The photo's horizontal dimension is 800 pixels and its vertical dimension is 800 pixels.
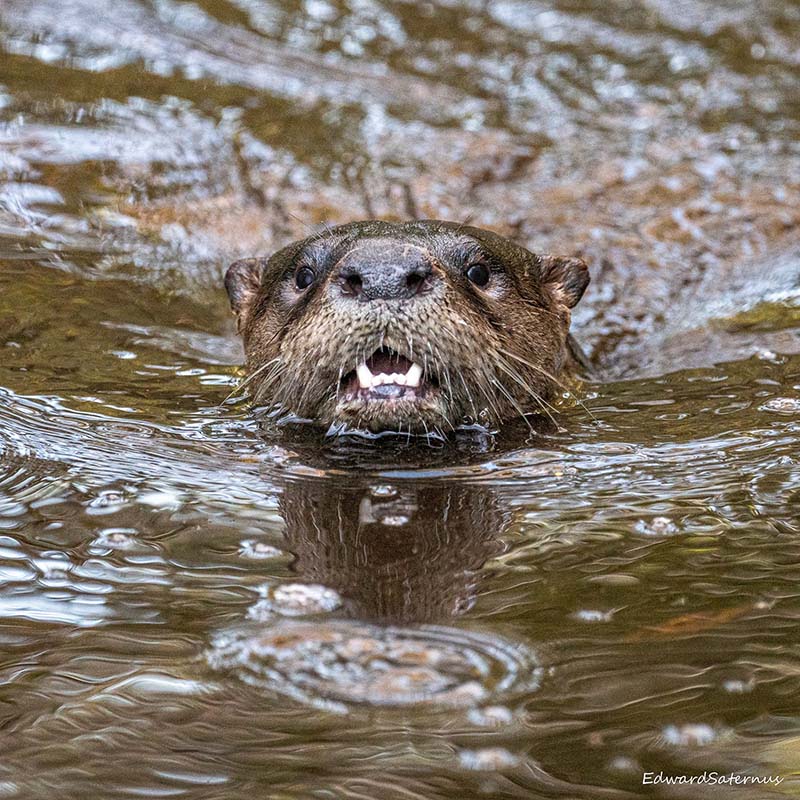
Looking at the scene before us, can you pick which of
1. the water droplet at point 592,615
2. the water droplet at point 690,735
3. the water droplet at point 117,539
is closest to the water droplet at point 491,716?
the water droplet at point 690,735

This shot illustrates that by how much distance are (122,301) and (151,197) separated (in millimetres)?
Answer: 1060

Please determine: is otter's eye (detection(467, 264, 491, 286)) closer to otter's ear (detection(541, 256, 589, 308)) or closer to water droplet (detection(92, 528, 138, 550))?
otter's ear (detection(541, 256, 589, 308))

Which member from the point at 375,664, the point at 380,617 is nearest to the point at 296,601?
the point at 380,617

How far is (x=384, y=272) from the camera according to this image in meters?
3.67

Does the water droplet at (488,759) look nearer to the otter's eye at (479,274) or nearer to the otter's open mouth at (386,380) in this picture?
the otter's open mouth at (386,380)

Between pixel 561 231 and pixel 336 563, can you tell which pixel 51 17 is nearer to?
pixel 561 231

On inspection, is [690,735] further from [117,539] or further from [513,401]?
[513,401]

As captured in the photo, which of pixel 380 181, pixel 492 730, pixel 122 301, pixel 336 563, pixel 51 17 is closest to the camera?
pixel 492 730

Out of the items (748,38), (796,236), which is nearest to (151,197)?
(796,236)

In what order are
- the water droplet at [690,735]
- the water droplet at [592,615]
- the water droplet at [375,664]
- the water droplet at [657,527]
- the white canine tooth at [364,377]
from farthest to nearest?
the white canine tooth at [364,377] < the water droplet at [657,527] < the water droplet at [592,615] < the water droplet at [375,664] < the water droplet at [690,735]

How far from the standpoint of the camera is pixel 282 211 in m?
6.55

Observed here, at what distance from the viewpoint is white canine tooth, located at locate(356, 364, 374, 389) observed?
12.4 feet

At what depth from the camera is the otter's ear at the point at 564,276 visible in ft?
15.6
